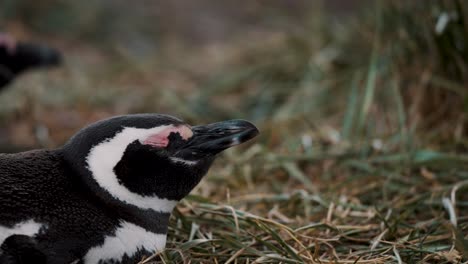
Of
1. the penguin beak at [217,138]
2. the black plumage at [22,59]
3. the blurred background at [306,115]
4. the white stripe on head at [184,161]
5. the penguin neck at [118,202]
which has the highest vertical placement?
the penguin beak at [217,138]

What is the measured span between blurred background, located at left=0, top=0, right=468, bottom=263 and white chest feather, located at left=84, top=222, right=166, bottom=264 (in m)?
0.07

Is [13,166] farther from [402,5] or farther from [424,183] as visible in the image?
[402,5]

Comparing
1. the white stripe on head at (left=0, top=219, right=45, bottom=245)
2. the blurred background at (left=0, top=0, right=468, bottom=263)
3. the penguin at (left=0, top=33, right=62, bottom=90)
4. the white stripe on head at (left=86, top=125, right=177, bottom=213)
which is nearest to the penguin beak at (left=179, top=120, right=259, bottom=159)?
the white stripe on head at (left=86, top=125, right=177, bottom=213)

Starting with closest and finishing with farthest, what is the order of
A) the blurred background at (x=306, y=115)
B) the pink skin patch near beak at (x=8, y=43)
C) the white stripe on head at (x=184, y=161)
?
the white stripe on head at (x=184, y=161) < the blurred background at (x=306, y=115) < the pink skin patch near beak at (x=8, y=43)

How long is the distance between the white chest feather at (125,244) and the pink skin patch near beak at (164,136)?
222mm

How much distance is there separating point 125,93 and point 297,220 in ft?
9.90

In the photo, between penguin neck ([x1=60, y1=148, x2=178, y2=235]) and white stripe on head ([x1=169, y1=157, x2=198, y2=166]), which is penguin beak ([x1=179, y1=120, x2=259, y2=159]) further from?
penguin neck ([x1=60, y1=148, x2=178, y2=235])

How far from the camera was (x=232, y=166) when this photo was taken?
3303 mm

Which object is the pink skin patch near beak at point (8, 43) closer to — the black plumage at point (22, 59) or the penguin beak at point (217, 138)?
the black plumage at point (22, 59)

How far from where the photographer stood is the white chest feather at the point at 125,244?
181 centimetres

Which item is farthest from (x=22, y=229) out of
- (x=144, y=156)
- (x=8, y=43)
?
(x=8, y=43)

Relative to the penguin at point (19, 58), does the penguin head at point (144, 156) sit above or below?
above

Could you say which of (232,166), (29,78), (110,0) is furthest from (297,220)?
(110,0)

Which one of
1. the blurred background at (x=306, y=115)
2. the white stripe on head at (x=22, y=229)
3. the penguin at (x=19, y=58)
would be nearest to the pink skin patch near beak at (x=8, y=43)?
the penguin at (x=19, y=58)
